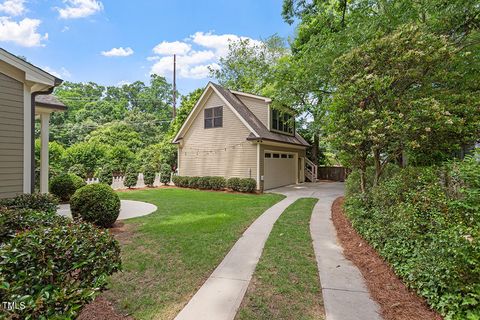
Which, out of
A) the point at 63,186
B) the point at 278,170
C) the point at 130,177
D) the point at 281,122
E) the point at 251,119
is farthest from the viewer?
the point at 281,122

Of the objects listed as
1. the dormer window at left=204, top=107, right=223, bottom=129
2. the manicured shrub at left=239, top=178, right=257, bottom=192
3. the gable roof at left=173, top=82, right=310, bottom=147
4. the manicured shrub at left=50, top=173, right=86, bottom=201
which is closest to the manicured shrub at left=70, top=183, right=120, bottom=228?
the manicured shrub at left=50, top=173, right=86, bottom=201

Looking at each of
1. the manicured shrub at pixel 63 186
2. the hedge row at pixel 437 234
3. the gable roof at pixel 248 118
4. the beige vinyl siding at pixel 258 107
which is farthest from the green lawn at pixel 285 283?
the beige vinyl siding at pixel 258 107

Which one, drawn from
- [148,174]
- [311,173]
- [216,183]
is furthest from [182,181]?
[311,173]

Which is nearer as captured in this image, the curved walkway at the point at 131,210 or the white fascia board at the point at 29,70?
the white fascia board at the point at 29,70

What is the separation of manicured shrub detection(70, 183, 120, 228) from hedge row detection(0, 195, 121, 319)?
3335 millimetres

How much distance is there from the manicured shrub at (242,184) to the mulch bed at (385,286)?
8171 mm

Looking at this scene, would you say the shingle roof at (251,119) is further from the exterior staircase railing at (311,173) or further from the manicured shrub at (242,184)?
the exterior staircase railing at (311,173)

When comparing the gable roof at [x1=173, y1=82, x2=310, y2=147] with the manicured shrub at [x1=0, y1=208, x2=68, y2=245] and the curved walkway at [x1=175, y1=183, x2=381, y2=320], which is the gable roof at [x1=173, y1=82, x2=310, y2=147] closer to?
the curved walkway at [x1=175, y1=183, x2=381, y2=320]

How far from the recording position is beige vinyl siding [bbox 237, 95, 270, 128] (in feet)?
54.0

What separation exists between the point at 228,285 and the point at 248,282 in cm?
31

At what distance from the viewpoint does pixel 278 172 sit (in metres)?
16.8

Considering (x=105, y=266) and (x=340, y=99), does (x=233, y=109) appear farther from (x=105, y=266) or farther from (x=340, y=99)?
(x=105, y=266)

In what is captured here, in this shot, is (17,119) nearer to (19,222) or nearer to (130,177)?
(19,222)

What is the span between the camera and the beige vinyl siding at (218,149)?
1492 centimetres
